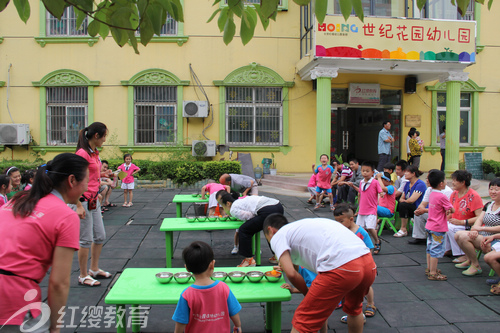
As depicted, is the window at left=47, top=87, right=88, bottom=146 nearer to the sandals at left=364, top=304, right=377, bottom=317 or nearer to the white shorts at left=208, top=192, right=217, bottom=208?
the white shorts at left=208, top=192, right=217, bottom=208

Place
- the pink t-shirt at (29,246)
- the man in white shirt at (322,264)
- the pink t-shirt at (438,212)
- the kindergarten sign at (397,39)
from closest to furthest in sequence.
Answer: the pink t-shirt at (29,246) → the man in white shirt at (322,264) → the pink t-shirt at (438,212) → the kindergarten sign at (397,39)

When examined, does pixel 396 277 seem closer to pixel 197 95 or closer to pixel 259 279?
pixel 259 279

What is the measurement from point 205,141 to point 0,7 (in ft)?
35.9

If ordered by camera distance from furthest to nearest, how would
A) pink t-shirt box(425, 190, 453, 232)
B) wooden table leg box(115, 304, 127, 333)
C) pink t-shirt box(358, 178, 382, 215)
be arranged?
pink t-shirt box(358, 178, 382, 215), pink t-shirt box(425, 190, 453, 232), wooden table leg box(115, 304, 127, 333)

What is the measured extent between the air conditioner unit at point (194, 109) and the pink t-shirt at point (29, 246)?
37.9ft

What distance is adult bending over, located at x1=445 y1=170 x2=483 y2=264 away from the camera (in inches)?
224

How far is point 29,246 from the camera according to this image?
214cm

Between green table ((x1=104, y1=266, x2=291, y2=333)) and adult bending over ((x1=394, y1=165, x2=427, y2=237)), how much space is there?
437 cm

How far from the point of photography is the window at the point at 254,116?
46.5 ft

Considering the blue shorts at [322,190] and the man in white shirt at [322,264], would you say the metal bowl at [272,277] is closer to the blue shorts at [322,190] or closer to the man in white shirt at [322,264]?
the man in white shirt at [322,264]

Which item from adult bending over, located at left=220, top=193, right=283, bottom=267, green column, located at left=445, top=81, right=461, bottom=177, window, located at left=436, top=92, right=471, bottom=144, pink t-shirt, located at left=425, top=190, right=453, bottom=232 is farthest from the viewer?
window, located at left=436, top=92, right=471, bottom=144

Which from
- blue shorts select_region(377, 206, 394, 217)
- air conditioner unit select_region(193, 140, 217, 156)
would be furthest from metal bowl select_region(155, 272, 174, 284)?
air conditioner unit select_region(193, 140, 217, 156)

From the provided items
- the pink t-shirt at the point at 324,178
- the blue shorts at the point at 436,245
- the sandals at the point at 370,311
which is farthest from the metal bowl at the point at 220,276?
the pink t-shirt at the point at 324,178

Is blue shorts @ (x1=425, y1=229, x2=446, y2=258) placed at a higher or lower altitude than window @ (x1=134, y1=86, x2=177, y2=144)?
lower
